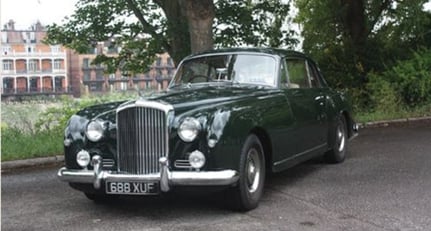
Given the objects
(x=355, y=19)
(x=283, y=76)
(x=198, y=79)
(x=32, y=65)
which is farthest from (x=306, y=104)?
(x=32, y=65)

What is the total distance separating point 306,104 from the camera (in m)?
7.24

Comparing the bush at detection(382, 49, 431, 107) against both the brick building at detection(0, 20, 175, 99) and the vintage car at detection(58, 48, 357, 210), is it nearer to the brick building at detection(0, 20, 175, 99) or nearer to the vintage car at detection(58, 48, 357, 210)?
the brick building at detection(0, 20, 175, 99)

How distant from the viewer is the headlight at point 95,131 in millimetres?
5586

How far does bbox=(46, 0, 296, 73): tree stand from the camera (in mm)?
18266

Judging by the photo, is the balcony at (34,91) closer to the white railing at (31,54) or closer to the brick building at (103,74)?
the white railing at (31,54)

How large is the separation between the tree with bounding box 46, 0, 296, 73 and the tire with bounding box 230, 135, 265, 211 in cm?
1101

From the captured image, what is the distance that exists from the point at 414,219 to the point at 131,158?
8.95ft

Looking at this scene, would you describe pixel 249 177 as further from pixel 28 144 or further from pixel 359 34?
pixel 359 34

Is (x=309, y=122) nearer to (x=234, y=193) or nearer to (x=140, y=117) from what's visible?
(x=234, y=193)

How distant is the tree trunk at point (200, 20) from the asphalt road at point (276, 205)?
470 cm

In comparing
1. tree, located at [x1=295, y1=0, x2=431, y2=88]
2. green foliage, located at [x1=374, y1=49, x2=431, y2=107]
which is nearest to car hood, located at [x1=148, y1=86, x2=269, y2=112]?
green foliage, located at [x1=374, y1=49, x2=431, y2=107]

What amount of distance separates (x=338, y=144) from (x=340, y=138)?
18 centimetres

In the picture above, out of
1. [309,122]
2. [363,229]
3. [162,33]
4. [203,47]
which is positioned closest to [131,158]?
[363,229]

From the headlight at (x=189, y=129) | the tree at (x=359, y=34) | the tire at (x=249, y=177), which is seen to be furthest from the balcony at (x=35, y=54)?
the headlight at (x=189, y=129)
